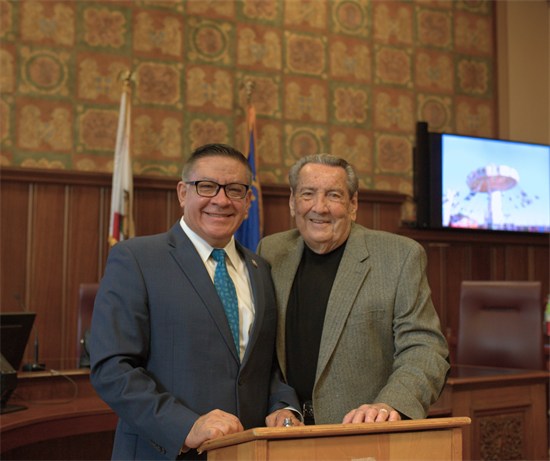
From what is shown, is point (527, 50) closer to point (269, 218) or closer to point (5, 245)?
point (269, 218)

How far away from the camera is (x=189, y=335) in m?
1.55

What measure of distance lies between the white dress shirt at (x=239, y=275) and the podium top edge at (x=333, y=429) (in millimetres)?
479

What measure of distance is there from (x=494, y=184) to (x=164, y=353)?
5.07 metres

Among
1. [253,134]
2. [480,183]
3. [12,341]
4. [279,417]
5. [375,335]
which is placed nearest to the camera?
[279,417]

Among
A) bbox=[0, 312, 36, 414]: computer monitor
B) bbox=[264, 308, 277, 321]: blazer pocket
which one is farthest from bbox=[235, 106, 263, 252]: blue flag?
bbox=[264, 308, 277, 321]: blazer pocket

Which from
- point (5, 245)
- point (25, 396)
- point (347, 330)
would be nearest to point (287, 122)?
point (5, 245)

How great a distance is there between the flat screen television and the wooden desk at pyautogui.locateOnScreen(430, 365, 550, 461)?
276 cm

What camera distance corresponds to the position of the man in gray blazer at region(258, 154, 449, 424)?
1.76 metres

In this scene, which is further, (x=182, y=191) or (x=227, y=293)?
(x=182, y=191)

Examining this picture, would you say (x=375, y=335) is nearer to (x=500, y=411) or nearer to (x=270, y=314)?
(x=270, y=314)

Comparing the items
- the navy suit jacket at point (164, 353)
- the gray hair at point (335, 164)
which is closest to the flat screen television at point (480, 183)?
the gray hair at point (335, 164)

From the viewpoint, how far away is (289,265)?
2.04 meters

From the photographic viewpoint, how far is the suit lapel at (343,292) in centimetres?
180

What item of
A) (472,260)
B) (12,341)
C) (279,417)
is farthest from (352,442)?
(472,260)
